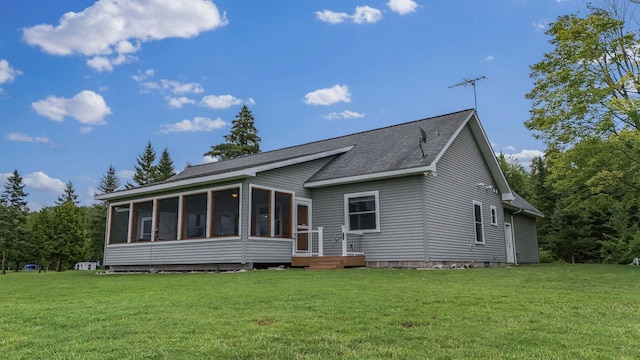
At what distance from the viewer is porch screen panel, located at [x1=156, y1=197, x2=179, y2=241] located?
13.8m

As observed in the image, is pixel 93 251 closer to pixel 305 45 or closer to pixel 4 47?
pixel 4 47

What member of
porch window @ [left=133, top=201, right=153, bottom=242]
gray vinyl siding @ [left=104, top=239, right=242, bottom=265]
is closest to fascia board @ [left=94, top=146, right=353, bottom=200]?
→ porch window @ [left=133, top=201, right=153, bottom=242]

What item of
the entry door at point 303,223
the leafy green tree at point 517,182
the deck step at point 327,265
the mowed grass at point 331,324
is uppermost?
the leafy green tree at point 517,182

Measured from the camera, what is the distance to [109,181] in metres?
51.0

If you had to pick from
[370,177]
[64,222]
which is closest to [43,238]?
[64,222]

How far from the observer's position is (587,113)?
15.9 meters

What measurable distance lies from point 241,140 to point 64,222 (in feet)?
52.6

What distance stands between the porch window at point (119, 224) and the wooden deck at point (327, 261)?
6587mm

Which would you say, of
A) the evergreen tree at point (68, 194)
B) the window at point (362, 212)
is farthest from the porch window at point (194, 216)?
the evergreen tree at point (68, 194)

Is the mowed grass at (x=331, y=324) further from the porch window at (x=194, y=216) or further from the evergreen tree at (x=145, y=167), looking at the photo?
the evergreen tree at (x=145, y=167)

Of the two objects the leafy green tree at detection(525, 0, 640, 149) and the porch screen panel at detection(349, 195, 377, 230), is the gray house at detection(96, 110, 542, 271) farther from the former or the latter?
the leafy green tree at detection(525, 0, 640, 149)

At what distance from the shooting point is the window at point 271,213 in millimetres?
12359

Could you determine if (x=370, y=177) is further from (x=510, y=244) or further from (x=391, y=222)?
(x=510, y=244)

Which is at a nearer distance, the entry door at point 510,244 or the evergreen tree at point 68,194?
the entry door at point 510,244
